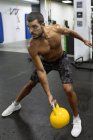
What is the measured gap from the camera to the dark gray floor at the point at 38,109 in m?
2.79

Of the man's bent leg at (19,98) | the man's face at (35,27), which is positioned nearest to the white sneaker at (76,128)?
the man's bent leg at (19,98)

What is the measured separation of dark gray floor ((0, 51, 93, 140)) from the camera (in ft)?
9.14

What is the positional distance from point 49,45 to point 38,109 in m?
1.27

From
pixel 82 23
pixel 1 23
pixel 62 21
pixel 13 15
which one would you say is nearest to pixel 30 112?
pixel 82 23

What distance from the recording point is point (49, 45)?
8.60 ft

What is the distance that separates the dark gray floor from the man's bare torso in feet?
2.88

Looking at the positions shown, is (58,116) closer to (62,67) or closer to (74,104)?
(74,104)

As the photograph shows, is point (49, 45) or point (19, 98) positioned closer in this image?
point (49, 45)

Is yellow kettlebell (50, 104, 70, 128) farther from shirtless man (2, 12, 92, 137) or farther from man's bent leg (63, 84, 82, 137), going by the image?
man's bent leg (63, 84, 82, 137)

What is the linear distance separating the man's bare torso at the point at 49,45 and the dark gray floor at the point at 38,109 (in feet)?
2.88

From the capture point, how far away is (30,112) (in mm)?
3438

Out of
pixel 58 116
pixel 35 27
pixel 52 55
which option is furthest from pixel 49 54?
pixel 58 116

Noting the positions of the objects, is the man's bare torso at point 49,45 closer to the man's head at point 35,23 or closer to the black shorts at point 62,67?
the black shorts at point 62,67

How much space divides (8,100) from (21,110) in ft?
1.65
